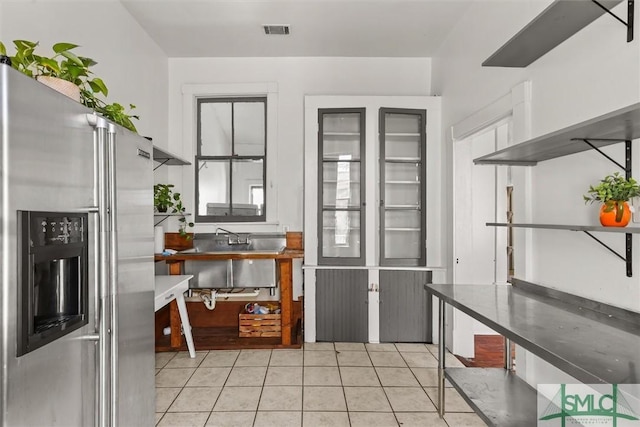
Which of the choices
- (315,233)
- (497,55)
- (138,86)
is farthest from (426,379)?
(138,86)

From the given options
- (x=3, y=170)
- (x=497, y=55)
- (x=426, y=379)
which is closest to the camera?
(x=3, y=170)

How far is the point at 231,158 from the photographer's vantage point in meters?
3.85

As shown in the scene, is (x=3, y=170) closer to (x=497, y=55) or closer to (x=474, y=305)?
(x=474, y=305)

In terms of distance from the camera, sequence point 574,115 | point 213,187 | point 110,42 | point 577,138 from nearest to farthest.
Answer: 1. point 577,138
2. point 574,115
3. point 110,42
4. point 213,187

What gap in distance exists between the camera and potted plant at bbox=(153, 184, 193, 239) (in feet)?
10.5

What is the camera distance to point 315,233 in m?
3.42

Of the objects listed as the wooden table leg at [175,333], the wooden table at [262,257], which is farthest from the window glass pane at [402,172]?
the wooden table leg at [175,333]

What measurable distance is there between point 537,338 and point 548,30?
143 centimetres

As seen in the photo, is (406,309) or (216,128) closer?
(406,309)

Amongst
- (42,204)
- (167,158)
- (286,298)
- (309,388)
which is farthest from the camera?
(286,298)

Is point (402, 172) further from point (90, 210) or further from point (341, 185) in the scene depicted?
point (90, 210)

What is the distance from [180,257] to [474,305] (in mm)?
2456

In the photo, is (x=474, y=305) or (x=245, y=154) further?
(x=245, y=154)

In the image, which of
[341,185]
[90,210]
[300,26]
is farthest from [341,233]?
[90,210]
